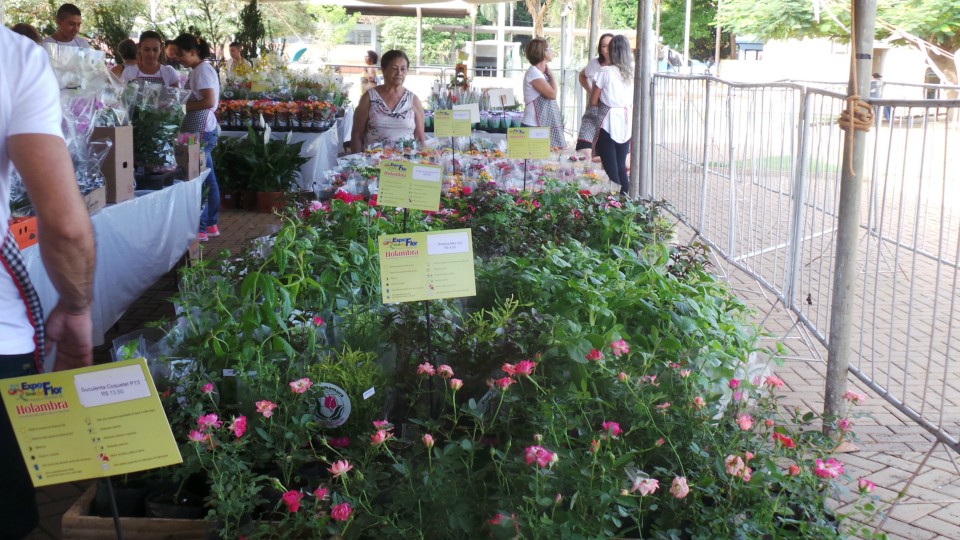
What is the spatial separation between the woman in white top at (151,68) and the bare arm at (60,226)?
5843mm

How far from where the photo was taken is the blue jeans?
6934 millimetres

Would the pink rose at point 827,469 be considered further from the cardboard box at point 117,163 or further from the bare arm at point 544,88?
the bare arm at point 544,88

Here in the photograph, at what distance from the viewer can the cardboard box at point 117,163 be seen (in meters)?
4.24

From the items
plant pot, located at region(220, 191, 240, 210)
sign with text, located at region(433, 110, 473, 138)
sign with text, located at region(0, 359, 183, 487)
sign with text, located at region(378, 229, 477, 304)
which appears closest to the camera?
sign with text, located at region(0, 359, 183, 487)

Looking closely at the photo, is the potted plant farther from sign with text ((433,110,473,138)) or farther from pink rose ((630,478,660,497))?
pink rose ((630,478,660,497))

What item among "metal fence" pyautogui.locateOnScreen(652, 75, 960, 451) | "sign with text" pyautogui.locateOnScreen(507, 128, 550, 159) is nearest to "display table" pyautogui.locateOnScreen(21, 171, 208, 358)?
"sign with text" pyautogui.locateOnScreen(507, 128, 550, 159)

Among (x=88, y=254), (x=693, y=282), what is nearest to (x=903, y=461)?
(x=693, y=282)

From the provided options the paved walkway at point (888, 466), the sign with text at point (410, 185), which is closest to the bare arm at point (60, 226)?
the sign with text at point (410, 185)

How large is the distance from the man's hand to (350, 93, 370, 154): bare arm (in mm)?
4640

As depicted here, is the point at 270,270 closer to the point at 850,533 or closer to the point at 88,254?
the point at 88,254

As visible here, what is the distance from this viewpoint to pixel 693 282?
2770mm

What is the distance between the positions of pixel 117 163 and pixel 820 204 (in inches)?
132

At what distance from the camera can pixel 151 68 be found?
23.7ft

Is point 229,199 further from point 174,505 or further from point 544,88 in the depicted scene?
point 174,505
